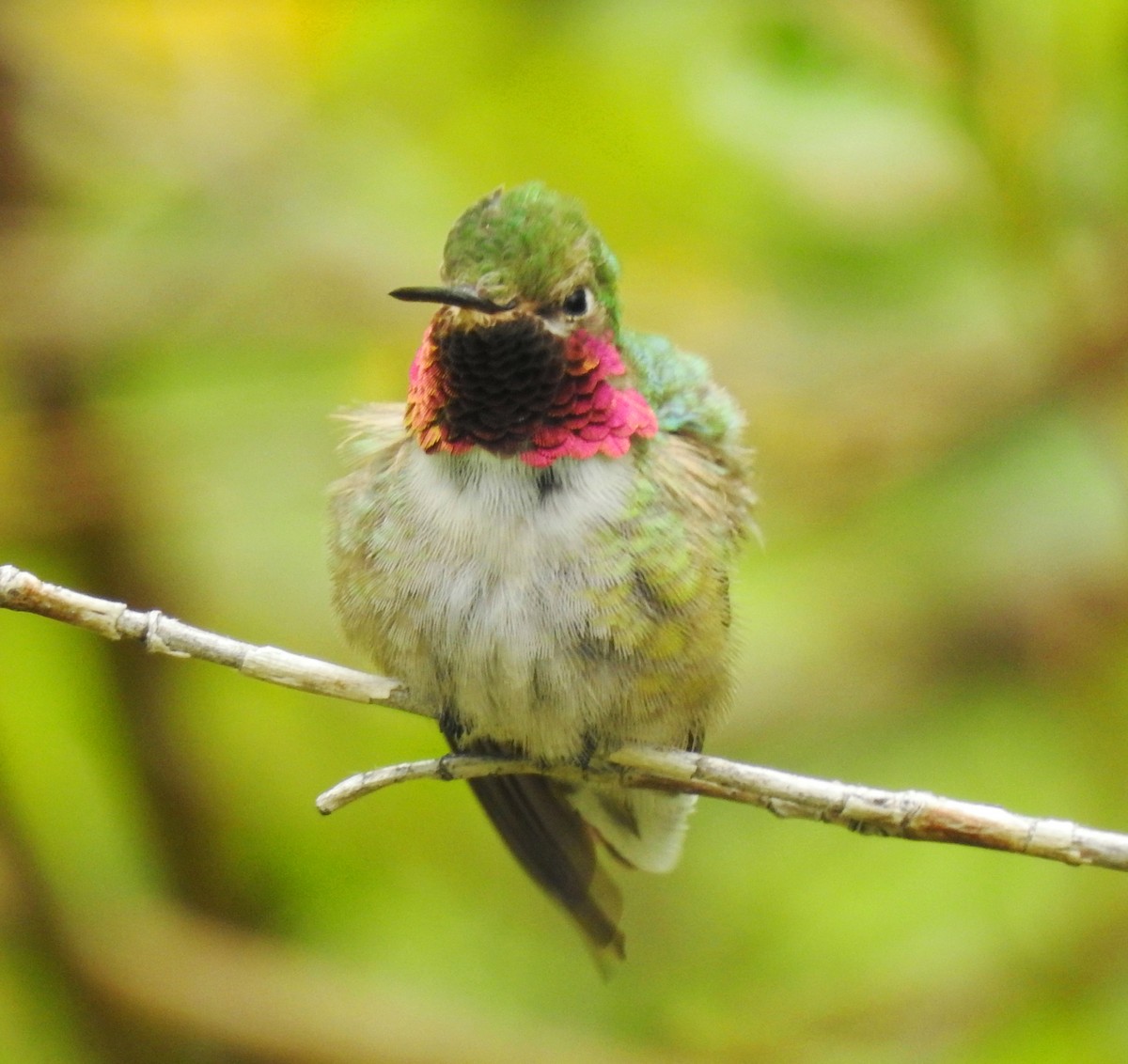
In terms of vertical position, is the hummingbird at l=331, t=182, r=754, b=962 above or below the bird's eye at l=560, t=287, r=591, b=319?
below

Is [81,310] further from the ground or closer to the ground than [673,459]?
further from the ground

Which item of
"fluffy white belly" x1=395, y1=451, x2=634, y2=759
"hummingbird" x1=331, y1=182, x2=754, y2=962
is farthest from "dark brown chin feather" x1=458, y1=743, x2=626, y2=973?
"fluffy white belly" x1=395, y1=451, x2=634, y2=759

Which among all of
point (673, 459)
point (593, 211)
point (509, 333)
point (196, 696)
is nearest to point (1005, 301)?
point (593, 211)

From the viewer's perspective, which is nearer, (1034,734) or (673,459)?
(673,459)

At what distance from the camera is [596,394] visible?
9.68 feet

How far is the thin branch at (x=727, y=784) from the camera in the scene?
7.24ft

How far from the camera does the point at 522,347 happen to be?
2832 mm

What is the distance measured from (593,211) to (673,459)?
6.61 ft

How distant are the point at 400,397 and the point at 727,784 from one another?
106 inches

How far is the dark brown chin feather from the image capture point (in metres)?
3.53

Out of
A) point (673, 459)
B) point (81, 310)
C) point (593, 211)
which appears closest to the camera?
point (673, 459)

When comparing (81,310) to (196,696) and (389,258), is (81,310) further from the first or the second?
(196,696)

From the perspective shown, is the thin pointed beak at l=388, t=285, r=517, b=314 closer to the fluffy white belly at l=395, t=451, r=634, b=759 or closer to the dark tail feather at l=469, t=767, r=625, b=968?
the fluffy white belly at l=395, t=451, r=634, b=759

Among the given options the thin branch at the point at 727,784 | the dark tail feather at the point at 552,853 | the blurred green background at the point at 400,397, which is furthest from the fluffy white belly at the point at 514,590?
the blurred green background at the point at 400,397
